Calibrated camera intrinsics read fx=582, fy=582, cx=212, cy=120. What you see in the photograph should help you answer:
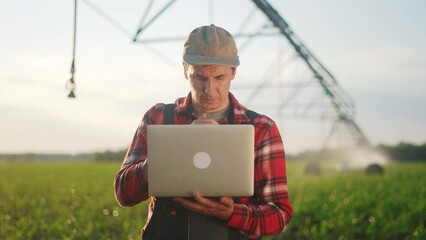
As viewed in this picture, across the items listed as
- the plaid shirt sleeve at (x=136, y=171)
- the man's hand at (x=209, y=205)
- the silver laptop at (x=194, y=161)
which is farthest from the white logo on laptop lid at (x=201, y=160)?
the plaid shirt sleeve at (x=136, y=171)

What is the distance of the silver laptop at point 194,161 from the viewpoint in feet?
7.18

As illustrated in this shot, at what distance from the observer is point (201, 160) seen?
2205mm

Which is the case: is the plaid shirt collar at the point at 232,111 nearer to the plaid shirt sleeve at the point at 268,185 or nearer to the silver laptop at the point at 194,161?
the plaid shirt sleeve at the point at 268,185

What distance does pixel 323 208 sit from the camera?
860 cm

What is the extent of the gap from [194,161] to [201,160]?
0.03 m

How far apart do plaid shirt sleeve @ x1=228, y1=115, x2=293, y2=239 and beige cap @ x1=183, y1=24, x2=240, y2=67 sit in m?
0.32

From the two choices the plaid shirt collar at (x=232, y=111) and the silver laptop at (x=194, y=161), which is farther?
the plaid shirt collar at (x=232, y=111)

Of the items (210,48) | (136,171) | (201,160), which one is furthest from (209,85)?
(136,171)

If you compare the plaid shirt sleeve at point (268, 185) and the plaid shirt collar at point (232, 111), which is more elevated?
the plaid shirt collar at point (232, 111)

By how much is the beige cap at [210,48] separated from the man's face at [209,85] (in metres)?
0.03

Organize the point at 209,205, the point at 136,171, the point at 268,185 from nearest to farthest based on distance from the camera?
1. the point at 209,205
2. the point at 136,171
3. the point at 268,185

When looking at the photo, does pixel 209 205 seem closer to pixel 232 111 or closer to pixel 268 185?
pixel 268 185

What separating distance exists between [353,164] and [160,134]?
30.3 metres

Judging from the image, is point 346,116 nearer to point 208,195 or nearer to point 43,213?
point 43,213
